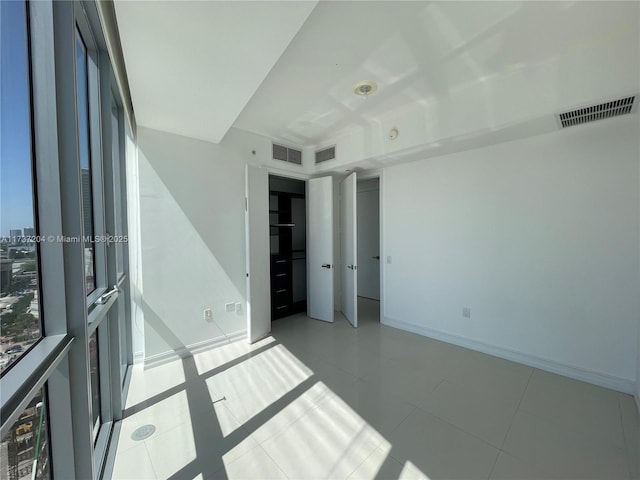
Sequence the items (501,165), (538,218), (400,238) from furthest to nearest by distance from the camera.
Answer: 1. (400,238)
2. (501,165)
3. (538,218)

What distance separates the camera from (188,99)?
215 cm

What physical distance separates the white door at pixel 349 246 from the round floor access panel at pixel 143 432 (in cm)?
272

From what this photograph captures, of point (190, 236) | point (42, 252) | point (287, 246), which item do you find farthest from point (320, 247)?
point (42, 252)

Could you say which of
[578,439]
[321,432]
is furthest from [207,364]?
[578,439]

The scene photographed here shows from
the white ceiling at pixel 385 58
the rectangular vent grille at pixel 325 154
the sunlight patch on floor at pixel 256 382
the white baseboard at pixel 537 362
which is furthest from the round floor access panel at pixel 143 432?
the rectangular vent grille at pixel 325 154

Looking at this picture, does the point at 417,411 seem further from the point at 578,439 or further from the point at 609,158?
the point at 609,158

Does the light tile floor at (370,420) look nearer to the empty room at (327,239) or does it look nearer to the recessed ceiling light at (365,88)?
the empty room at (327,239)

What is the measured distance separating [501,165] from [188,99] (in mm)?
3309

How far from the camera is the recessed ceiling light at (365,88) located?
2.46 m

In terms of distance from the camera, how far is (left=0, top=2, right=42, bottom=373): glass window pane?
0.72 metres

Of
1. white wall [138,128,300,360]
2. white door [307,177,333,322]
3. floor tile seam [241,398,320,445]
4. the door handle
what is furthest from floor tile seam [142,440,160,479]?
white door [307,177,333,322]

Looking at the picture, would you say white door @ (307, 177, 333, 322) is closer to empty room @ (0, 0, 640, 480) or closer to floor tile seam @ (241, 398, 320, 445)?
empty room @ (0, 0, 640, 480)

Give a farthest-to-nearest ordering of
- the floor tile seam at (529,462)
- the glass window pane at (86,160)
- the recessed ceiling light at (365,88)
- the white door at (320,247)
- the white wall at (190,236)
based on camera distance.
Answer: the white door at (320,247) → the white wall at (190,236) → the recessed ceiling light at (365,88) → the floor tile seam at (529,462) → the glass window pane at (86,160)

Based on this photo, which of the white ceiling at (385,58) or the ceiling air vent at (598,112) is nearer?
the white ceiling at (385,58)
